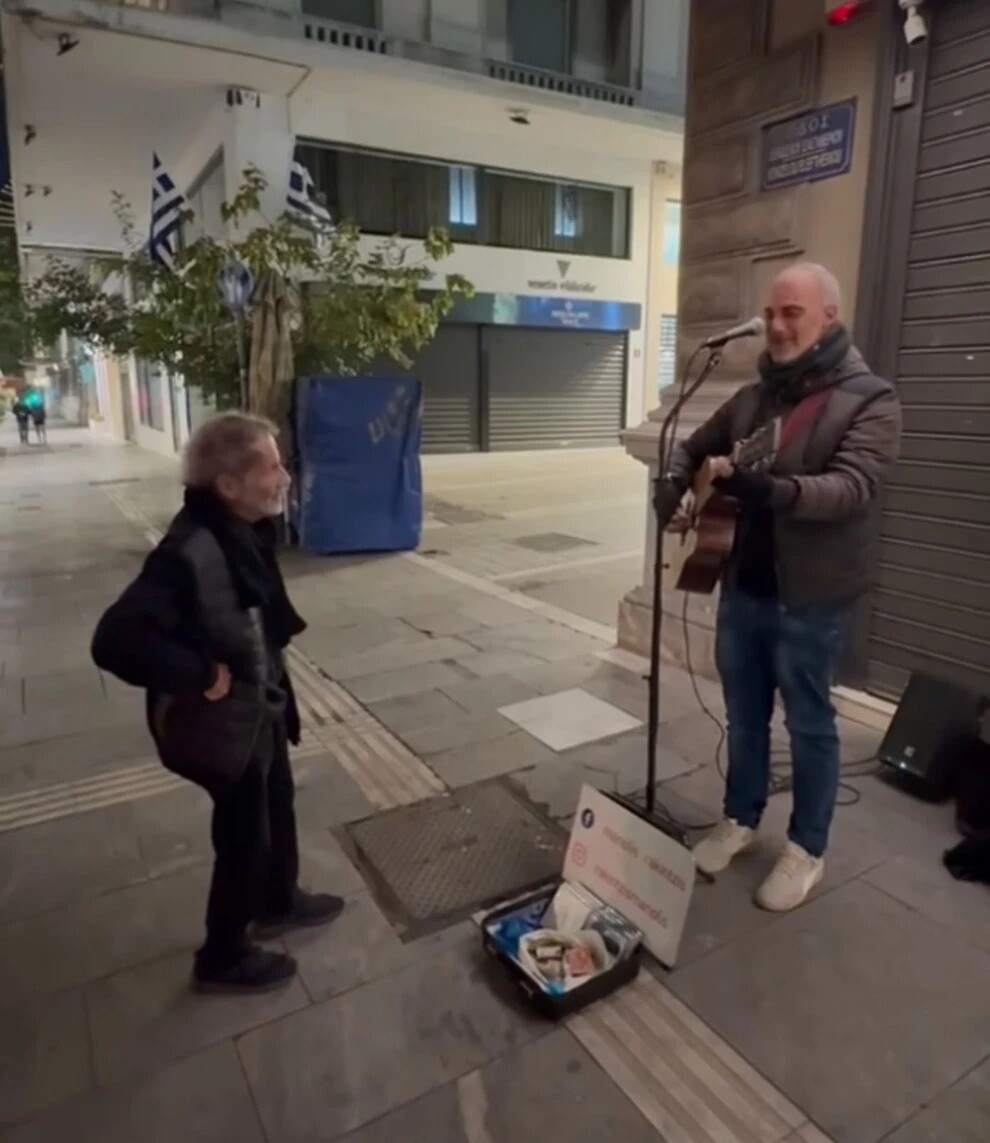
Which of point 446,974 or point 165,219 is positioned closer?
point 446,974

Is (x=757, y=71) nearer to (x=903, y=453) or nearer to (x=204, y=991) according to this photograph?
(x=903, y=453)

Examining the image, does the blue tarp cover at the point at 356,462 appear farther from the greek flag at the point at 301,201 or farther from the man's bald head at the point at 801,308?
the man's bald head at the point at 801,308

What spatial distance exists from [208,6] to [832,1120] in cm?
1024

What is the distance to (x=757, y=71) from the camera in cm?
329

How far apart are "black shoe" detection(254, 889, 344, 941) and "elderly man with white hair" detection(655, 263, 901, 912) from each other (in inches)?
40.5

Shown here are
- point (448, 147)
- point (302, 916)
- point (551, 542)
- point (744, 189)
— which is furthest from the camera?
point (448, 147)

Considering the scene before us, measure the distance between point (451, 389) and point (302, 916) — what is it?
39.4 feet

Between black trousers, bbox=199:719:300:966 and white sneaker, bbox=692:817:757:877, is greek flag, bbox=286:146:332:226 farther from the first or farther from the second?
white sneaker, bbox=692:817:757:877

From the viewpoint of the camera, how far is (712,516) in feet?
7.08

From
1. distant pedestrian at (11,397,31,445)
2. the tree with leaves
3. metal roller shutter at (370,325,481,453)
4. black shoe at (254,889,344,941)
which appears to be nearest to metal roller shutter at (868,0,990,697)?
black shoe at (254,889,344,941)

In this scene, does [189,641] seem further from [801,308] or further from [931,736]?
[931,736]

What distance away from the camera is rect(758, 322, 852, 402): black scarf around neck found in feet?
6.34

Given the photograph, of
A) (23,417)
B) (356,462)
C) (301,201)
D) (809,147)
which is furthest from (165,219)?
(23,417)

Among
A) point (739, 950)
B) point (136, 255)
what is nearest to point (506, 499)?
point (136, 255)
